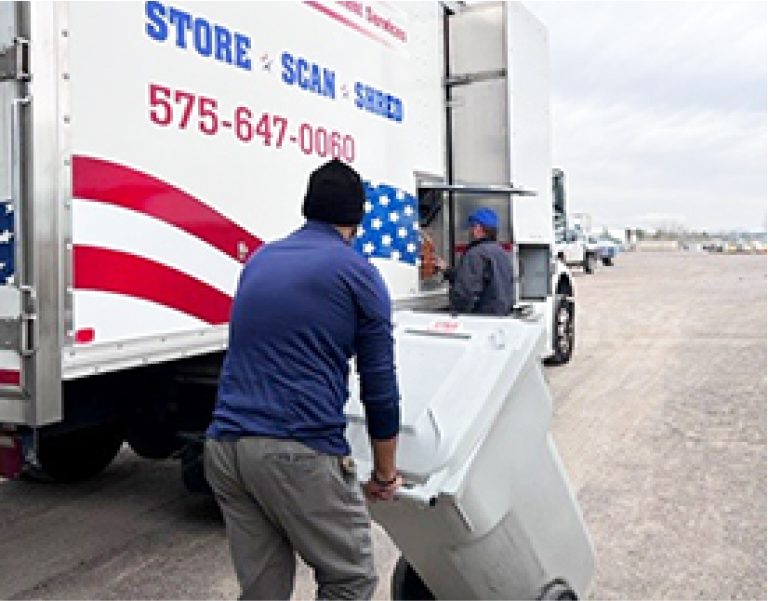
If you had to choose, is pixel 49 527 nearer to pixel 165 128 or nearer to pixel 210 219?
pixel 210 219

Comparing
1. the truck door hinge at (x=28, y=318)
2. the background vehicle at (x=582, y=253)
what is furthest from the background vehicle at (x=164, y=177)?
the background vehicle at (x=582, y=253)

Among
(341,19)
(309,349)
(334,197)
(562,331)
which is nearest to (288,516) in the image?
(309,349)

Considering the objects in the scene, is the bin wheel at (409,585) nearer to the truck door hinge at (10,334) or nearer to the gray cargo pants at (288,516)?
the gray cargo pants at (288,516)

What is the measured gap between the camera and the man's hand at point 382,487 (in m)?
2.31

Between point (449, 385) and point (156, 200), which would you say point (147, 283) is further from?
point (449, 385)

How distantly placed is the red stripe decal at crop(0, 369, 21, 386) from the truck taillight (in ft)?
1.09

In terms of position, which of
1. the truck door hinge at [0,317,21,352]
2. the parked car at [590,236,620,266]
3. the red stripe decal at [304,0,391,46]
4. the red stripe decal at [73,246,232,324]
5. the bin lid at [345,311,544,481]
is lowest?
the bin lid at [345,311,544,481]

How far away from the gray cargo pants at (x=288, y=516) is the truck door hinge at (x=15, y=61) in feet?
5.14

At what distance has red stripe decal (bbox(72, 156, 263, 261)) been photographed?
3.13 meters

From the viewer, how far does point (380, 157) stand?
16.9 ft

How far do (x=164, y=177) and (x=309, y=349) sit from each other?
1.67 m

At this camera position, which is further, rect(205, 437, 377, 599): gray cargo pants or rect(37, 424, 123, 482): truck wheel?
rect(37, 424, 123, 482): truck wheel

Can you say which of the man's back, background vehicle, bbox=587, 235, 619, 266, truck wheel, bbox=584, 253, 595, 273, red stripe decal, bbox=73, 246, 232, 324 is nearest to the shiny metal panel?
red stripe decal, bbox=73, 246, 232, 324

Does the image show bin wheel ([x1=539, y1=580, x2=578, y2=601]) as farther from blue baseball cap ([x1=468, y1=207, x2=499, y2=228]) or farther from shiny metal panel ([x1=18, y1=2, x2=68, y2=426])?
blue baseball cap ([x1=468, y1=207, x2=499, y2=228])
